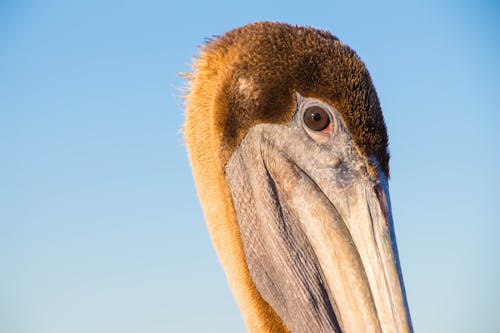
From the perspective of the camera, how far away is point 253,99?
4668 millimetres

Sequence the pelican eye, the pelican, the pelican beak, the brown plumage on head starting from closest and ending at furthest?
the pelican beak, the pelican, the brown plumage on head, the pelican eye

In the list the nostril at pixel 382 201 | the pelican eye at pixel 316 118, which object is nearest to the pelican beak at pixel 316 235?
the nostril at pixel 382 201

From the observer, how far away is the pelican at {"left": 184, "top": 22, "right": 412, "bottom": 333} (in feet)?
13.5

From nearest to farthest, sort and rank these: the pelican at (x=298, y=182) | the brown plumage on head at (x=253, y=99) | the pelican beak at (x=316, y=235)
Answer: the pelican beak at (x=316, y=235)
the pelican at (x=298, y=182)
the brown plumage on head at (x=253, y=99)

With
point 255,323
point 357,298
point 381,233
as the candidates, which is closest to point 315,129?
point 381,233

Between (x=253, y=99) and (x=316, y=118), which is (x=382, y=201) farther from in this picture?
(x=253, y=99)

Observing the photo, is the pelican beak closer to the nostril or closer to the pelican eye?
the nostril

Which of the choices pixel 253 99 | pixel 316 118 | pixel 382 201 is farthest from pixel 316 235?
pixel 253 99

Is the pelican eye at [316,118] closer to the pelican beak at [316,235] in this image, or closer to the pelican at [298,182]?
the pelican at [298,182]

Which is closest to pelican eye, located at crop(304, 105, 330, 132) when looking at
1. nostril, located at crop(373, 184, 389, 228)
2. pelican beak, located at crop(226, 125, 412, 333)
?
pelican beak, located at crop(226, 125, 412, 333)

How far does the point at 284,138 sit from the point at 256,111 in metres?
0.32

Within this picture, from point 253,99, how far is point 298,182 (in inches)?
29.9

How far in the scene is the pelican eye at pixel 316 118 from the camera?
4.48 meters

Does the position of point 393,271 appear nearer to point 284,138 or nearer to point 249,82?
point 284,138
